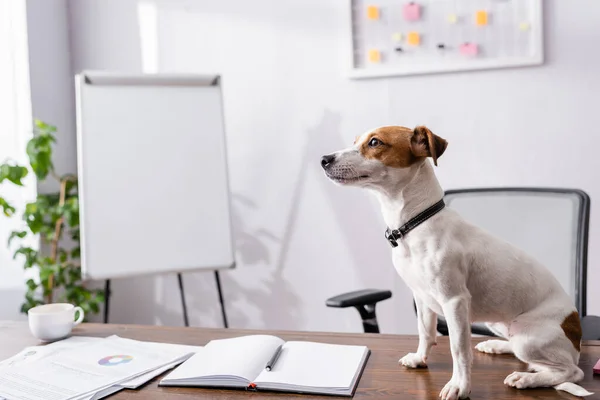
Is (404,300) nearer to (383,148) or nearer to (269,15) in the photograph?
(269,15)

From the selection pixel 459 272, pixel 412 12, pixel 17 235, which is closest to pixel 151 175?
pixel 17 235

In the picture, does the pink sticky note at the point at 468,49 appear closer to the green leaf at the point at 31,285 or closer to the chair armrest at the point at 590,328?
the chair armrest at the point at 590,328

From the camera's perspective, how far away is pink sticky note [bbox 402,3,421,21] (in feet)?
7.95

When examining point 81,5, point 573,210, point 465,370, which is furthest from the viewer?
point 81,5

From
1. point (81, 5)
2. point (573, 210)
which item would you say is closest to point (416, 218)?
point (573, 210)

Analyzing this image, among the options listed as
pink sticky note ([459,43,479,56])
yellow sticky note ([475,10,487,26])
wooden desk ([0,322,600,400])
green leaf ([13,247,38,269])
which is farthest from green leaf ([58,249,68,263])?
yellow sticky note ([475,10,487,26])

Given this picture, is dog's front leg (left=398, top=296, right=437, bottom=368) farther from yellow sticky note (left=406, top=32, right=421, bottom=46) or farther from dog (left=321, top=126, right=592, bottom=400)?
yellow sticky note (left=406, top=32, right=421, bottom=46)

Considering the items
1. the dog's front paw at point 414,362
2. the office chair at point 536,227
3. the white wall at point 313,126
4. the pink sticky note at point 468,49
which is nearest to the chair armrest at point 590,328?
the office chair at point 536,227

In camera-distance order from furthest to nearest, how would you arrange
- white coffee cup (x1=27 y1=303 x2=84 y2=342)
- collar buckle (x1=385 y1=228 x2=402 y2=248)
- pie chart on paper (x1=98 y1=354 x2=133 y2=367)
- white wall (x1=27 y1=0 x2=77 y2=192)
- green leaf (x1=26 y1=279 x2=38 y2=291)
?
white wall (x1=27 y1=0 x2=77 y2=192), green leaf (x1=26 y1=279 x2=38 y2=291), white coffee cup (x1=27 y1=303 x2=84 y2=342), pie chart on paper (x1=98 y1=354 x2=133 y2=367), collar buckle (x1=385 y1=228 x2=402 y2=248)

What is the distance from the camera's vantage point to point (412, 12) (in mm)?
2428

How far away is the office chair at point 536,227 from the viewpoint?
5.45 ft

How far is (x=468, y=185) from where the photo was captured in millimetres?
2486

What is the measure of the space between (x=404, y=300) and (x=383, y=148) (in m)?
1.65

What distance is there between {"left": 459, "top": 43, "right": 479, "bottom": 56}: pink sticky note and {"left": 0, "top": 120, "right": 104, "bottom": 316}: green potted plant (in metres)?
1.75
